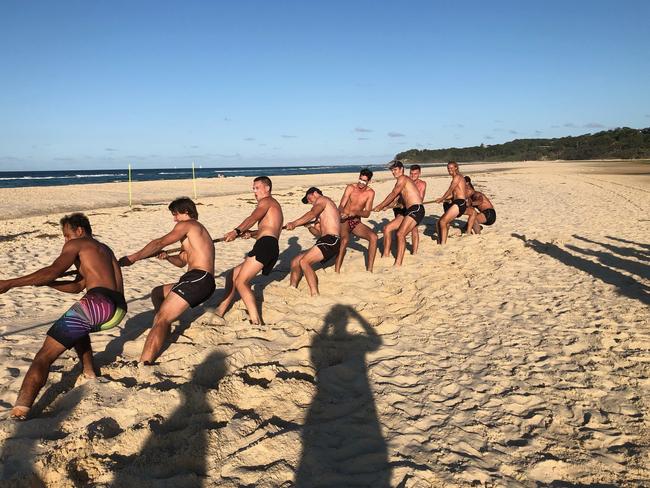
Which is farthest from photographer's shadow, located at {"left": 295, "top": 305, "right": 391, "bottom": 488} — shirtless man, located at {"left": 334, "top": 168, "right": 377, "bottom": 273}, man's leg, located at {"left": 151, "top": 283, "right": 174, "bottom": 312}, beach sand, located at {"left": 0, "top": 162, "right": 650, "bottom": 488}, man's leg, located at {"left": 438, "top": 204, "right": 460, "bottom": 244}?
man's leg, located at {"left": 438, "top": 204, "right": 460, "bottom": 244}

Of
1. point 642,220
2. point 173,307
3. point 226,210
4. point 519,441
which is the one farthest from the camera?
point 226,210

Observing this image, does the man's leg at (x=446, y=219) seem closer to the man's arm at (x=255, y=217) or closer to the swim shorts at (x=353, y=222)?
the swim shorts at (x=353, y=222)

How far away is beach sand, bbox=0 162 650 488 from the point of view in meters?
2.66

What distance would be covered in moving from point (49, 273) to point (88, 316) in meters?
0.42

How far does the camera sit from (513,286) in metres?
6.29

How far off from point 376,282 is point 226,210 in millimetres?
10718

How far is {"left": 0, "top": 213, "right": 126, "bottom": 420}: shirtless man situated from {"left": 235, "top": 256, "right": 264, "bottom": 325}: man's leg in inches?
61.1

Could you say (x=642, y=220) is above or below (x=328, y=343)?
above

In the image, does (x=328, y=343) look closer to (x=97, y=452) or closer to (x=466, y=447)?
(x=466, y=447)

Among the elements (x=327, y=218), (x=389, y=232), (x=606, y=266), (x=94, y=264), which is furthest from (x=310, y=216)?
(x=606, y=266)

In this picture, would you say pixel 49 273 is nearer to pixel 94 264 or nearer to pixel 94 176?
pixel 94 264

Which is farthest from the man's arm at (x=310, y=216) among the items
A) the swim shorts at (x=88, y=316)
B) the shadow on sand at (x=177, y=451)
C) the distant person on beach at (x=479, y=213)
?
A: the distant person on beach at (x=479, y=213)

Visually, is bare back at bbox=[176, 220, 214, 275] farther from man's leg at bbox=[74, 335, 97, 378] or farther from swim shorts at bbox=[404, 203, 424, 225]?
swim shorts at bbox=[404, 203, 424, 225]

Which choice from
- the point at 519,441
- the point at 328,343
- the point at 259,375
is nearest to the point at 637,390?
the point at 519,441
